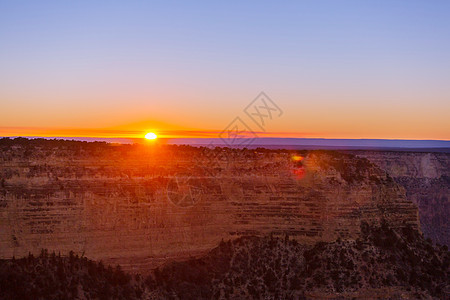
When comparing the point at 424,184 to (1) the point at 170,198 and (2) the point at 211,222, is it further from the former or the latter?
(1) the point at 170,198

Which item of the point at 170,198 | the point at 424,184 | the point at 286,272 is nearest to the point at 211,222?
the point at 170,198

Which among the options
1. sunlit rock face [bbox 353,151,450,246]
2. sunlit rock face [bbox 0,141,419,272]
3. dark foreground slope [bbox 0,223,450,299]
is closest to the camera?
sunlit rock face [bbox 0,141,419,272]

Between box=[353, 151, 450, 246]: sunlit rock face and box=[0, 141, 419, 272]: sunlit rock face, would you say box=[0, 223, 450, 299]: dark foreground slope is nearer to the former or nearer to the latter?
box=[0, 141, 419, 272]: sunlit rock face

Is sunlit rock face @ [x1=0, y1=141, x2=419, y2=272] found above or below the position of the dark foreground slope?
above

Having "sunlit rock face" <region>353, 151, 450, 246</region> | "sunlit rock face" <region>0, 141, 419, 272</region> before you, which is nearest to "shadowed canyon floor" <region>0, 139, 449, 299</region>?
"sunlit rock face" <region>0, 141, 419, 272</region>

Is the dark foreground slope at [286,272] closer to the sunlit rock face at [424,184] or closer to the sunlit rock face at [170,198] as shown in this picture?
the sunlit rock face at [170,198]

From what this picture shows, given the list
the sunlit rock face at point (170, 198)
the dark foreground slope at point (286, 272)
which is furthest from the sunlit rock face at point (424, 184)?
the dark foreground slope at point (286, 272)

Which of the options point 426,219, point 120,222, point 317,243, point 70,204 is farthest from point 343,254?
point 426,219
